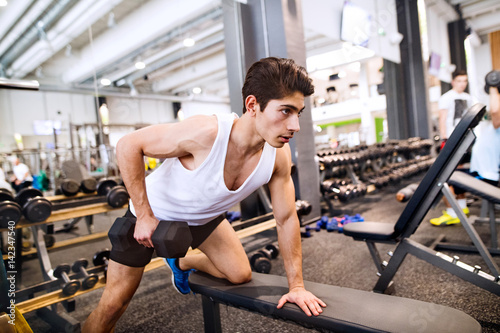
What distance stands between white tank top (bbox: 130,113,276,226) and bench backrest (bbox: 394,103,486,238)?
2.62 ft

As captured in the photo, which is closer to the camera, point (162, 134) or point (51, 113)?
point (162, 134)

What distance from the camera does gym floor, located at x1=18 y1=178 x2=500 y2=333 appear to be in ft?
4.92

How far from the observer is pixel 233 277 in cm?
118

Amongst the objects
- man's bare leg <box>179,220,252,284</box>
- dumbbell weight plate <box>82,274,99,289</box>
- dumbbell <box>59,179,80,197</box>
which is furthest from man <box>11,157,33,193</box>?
man's bare leg <box>179,220,252,284</box>

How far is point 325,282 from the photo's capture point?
6.25 ft

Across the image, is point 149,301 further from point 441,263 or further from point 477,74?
point 477,74

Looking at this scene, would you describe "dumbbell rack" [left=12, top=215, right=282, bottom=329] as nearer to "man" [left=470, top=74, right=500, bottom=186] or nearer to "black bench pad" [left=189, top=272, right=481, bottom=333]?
"black bench pad" [left=189, top=272, right=481, bottom=333]

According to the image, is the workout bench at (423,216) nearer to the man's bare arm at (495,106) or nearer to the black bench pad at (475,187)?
the black bench pad at (475,187)

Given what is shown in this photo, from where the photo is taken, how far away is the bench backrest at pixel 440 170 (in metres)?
1.41

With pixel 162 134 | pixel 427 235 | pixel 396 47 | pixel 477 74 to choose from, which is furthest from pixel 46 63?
pixel 477 74

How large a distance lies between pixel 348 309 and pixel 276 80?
694 mm

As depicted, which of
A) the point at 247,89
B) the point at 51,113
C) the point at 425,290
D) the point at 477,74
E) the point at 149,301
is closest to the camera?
the point at 247,89

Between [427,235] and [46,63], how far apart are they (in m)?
3.86

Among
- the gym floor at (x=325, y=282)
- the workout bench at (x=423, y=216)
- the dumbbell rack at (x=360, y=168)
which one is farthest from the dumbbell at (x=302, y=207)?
the workout bench at (x=423, y=216)
